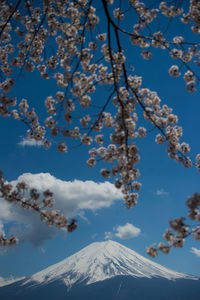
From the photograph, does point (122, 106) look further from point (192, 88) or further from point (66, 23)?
point (66, 23)

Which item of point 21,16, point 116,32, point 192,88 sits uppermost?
point 21,16

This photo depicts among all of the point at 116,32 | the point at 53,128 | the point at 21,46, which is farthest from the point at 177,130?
the point at 21,46

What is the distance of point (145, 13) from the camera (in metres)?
5.02

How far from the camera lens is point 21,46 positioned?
6.00 meters

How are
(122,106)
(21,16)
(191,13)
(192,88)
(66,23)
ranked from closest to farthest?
1. (122,106)
2. (192,88)
3. (191,13)
4. (66,23)
5. (21,16)

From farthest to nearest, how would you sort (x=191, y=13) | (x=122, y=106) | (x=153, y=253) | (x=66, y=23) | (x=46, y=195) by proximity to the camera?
(x=66, y=23) < (x=191, y=13) < (x=46, y=195) < (x=122, y=106) < (x=153, y=253)

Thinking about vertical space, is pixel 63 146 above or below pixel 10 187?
above

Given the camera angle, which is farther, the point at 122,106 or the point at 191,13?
the point at 191,13

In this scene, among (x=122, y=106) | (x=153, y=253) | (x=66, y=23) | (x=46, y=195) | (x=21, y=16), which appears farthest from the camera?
(x=21, y=16)

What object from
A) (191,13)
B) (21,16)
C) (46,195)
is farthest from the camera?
(21,16)

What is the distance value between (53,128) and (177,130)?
8.65 feet

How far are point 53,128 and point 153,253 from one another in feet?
9.51

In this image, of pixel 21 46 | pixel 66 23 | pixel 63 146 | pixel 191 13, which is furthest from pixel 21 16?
pixel 191 13

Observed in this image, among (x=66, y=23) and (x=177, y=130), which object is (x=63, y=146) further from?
(x=66, y=23)
